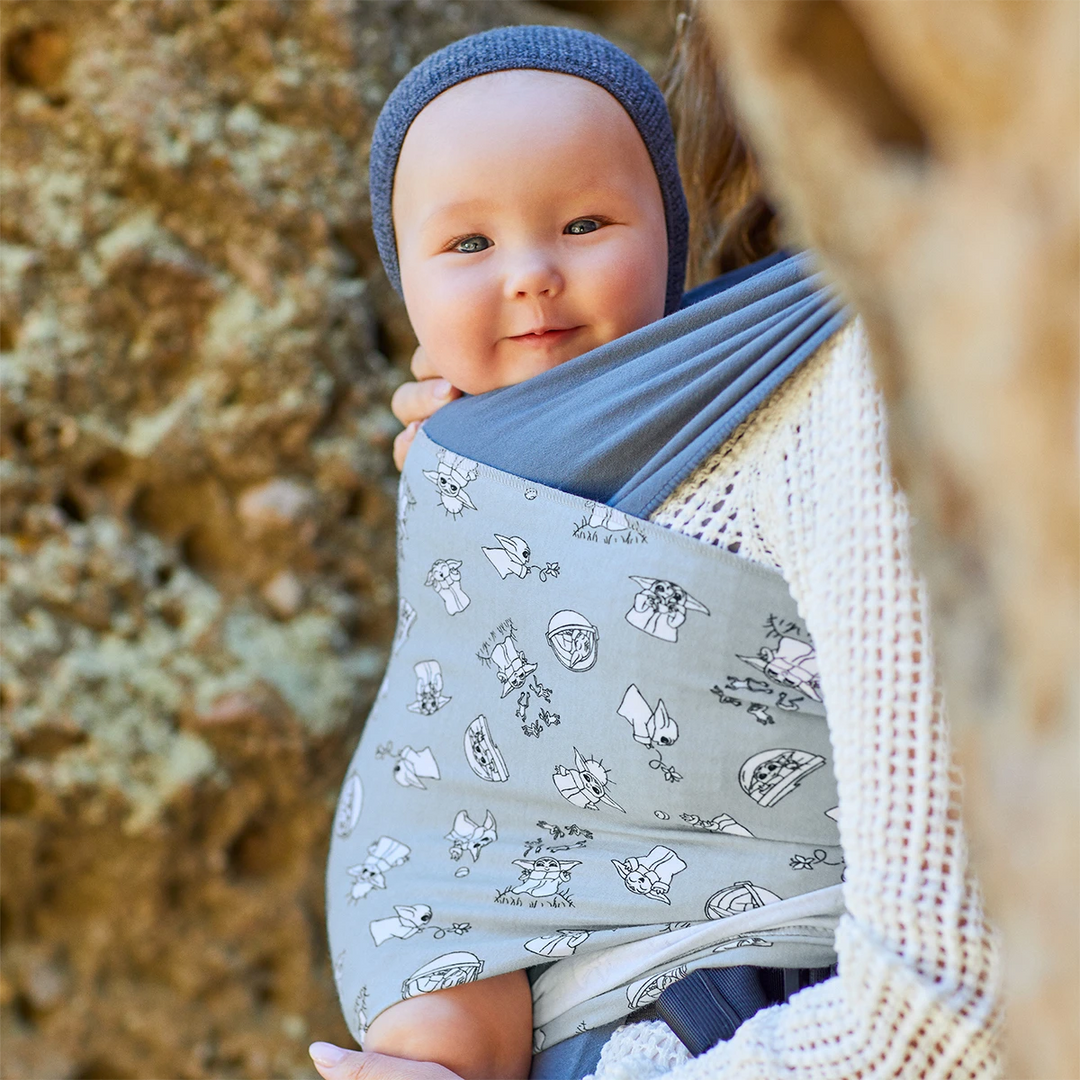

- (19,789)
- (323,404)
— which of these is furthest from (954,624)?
(19,789)

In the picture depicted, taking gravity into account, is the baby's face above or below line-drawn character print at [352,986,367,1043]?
above

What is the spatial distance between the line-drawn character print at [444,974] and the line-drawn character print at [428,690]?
0.19m

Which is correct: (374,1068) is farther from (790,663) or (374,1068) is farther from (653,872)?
(790,663)

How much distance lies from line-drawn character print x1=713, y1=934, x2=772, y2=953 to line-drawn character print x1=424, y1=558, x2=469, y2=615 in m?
0.32

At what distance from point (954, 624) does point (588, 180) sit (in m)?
0.76

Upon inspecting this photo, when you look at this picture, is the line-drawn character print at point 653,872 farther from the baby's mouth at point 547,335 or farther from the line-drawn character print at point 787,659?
the baby's mouth at point 547,335

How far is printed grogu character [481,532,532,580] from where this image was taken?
35.2 inches

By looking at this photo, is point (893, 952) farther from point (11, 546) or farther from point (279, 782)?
point (11, 546)

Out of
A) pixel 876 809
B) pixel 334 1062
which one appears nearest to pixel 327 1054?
pixel 334 1062

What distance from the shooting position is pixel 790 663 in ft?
2.59

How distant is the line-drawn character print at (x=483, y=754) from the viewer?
912 mm

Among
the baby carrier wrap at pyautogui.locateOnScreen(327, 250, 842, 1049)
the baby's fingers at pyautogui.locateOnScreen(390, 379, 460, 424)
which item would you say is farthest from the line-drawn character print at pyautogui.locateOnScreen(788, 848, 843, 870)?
the baby's fingers at pyautogui.locateOnScreen(390, 379, 460, 424)

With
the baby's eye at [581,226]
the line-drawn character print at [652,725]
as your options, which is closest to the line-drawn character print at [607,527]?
the line-drawn character print at [652,725]

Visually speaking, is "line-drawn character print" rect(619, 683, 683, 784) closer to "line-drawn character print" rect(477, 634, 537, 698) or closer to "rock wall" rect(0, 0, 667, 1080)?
"line-drawn character print" rect(477, 634, 537, 698)
